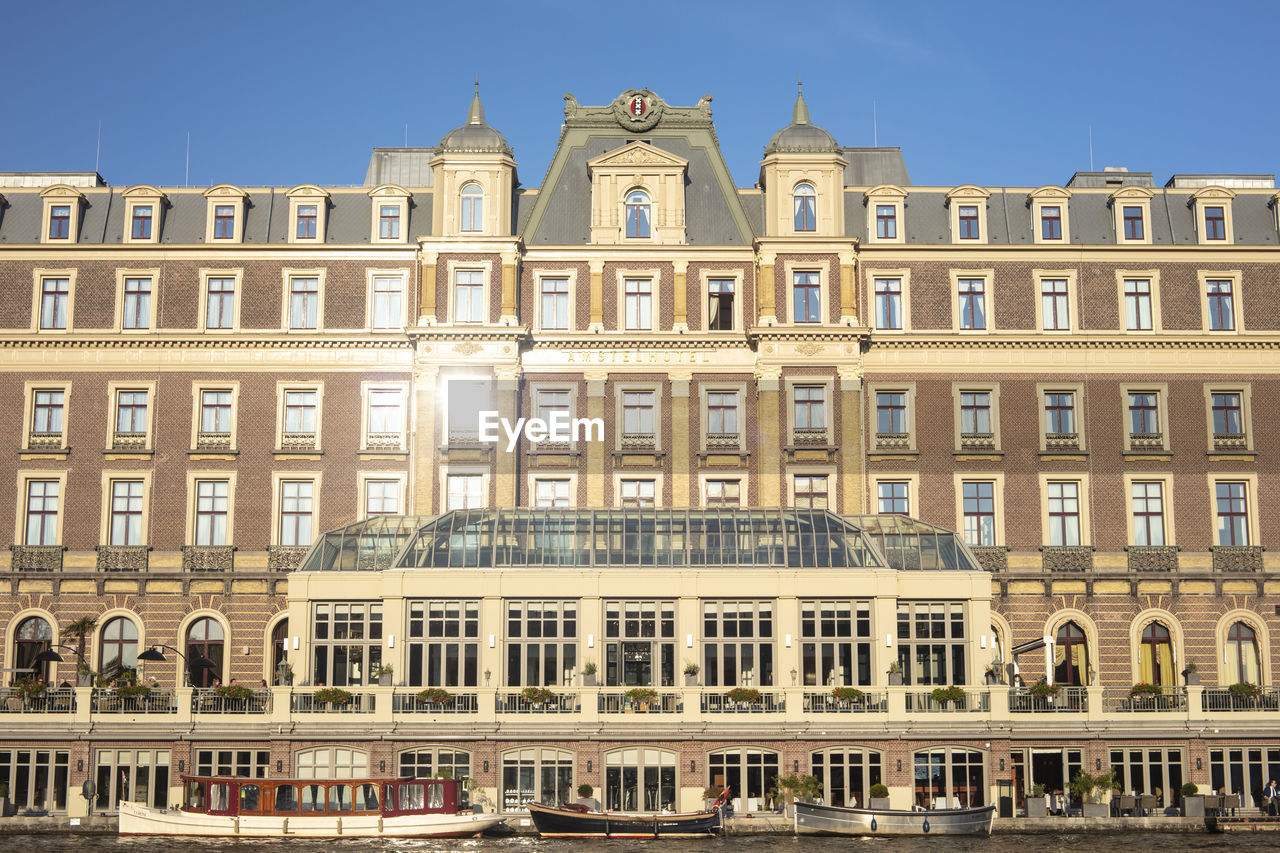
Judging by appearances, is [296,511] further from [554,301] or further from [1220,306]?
[1220,306]

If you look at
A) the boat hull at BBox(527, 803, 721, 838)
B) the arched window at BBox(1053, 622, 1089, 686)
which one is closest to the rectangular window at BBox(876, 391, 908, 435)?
the arched window at BBox(1053, 622, 1089, 686)

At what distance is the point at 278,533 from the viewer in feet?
205

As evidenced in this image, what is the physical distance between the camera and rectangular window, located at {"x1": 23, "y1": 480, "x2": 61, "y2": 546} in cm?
6259

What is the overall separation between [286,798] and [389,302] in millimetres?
24902

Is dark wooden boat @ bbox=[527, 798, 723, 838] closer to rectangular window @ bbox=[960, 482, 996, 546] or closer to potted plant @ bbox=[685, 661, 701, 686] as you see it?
potted plant @ bbox=[685, 661, 701, 686]

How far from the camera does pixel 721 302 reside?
6481 cm

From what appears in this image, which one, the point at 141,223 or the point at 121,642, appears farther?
the point at 141,223

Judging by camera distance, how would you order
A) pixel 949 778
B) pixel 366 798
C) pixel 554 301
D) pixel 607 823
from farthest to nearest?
pixel 554 301
pixel 949 778
pixel 366 798
pixel 607 823

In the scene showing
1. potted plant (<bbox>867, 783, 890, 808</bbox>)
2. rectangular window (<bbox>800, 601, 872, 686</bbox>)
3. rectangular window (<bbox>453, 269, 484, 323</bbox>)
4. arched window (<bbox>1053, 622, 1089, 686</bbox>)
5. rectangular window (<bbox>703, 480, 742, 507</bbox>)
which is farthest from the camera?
rectangular window (<bbox>453, 269, 484, 323</bbox>)

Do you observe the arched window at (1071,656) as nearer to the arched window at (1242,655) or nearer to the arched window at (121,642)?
the arched window at (1242,655)

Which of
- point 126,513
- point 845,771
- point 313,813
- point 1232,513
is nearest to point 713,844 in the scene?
point 845,771

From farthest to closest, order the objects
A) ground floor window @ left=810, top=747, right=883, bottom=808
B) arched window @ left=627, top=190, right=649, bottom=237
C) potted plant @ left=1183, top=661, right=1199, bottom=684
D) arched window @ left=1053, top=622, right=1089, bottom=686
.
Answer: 1. arched window @ left=627, top=190, right=649, bottom=237
2. arched window @ left=1053, top=622, right=1089, bottom=686
3. potted plant @ left=1183, top=661, right=1199, bottom=684
4. ground floor window @ left=810, top=747, right=883, bottom=808

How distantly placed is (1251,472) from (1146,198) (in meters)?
13.0
